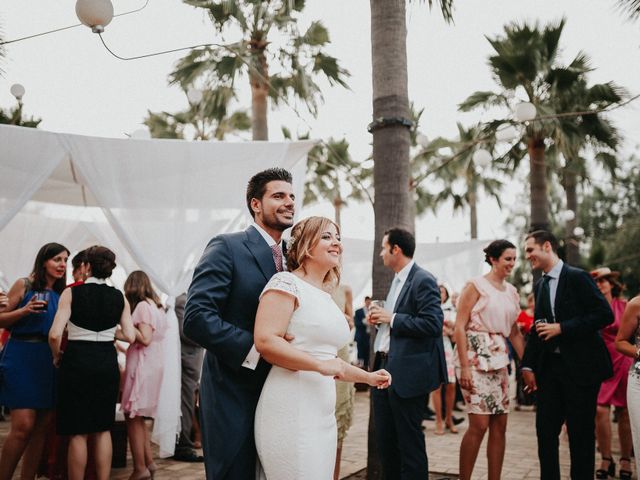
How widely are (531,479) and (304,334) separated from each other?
12.4 feet

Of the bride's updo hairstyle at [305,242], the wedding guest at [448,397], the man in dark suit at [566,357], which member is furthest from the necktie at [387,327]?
the wedding guest at [448,397]

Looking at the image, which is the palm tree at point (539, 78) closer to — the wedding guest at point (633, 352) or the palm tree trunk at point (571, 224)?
the palm tree trunk at point (571, 224)

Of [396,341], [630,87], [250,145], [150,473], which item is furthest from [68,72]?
[630,87]

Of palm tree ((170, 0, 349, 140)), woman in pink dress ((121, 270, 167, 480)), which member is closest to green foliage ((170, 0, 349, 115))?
palm tree ((170, 0, 349, 140))

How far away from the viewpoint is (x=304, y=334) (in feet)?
6.65

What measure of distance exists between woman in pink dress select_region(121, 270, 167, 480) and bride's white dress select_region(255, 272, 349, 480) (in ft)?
9.75

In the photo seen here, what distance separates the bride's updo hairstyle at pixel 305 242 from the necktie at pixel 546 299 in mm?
2205

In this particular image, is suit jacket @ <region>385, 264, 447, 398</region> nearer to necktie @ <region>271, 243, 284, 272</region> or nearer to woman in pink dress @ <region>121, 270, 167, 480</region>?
necktie @ <region>271, 243, 284, 272</region>

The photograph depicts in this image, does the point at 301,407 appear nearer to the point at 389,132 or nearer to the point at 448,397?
the point at 389,132

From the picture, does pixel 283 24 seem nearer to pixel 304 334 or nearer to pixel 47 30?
pixel 47 30

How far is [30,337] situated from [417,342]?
2.83m

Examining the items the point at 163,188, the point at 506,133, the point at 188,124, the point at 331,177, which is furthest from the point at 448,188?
the point at 163,188

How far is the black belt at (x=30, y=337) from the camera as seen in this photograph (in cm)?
402

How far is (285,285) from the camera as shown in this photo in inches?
78.5
